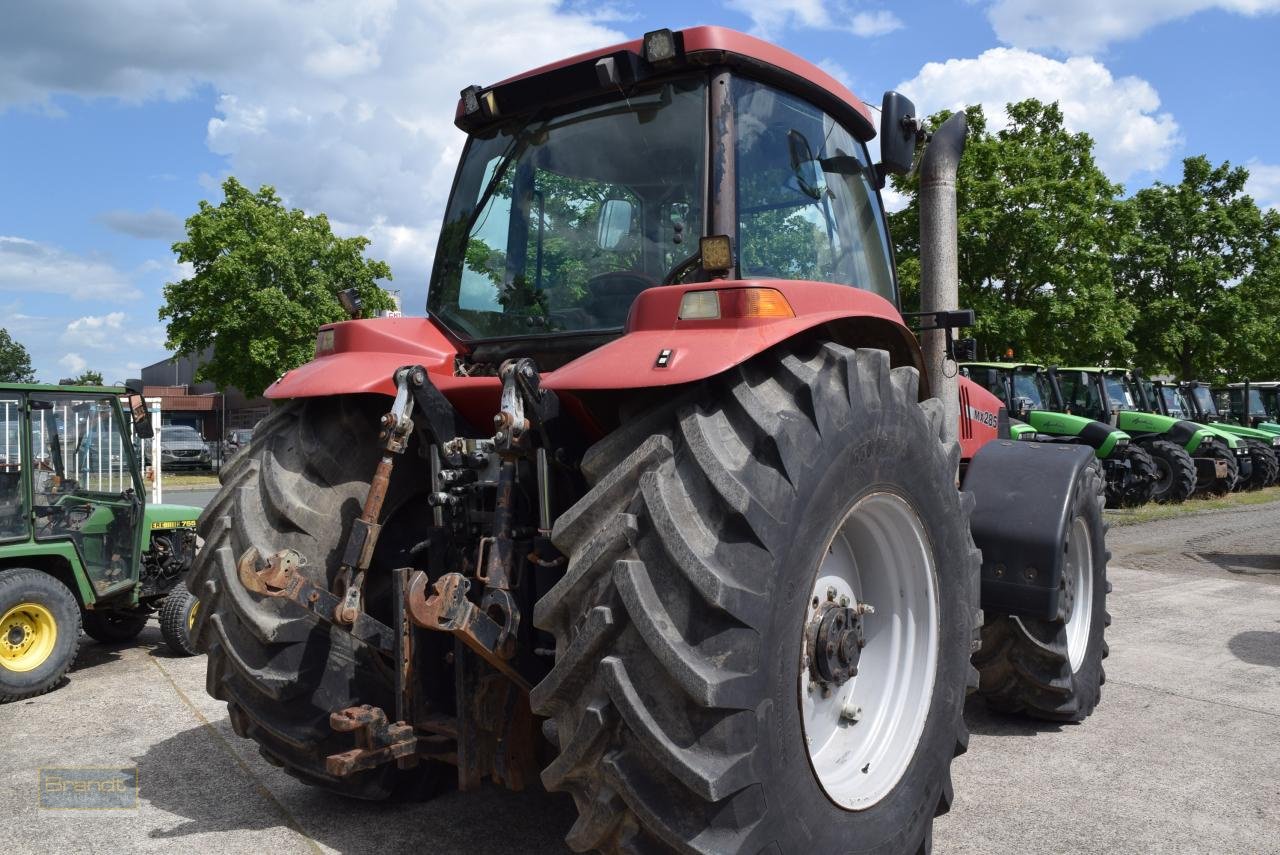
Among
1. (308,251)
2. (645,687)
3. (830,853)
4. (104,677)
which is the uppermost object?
(308,251)

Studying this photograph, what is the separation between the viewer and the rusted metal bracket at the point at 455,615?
2551mm

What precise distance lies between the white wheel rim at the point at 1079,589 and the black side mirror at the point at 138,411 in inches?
252

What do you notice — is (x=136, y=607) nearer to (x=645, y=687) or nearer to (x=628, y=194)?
(x=628, y=194)

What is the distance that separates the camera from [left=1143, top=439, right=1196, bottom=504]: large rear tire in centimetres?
1728

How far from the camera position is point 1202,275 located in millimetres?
31484

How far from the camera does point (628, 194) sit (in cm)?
335

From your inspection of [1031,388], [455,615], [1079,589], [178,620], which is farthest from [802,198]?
[1031,388]

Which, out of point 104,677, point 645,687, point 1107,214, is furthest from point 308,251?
point 645,687

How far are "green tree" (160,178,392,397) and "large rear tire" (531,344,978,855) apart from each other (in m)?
28.3

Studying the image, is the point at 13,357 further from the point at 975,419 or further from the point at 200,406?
the point at 975,419

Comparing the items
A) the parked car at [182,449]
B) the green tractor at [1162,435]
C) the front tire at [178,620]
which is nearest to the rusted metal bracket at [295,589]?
the front tire at [178,620]

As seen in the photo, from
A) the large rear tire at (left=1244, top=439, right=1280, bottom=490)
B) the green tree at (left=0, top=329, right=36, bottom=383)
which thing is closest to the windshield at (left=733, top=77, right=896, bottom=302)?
the large rear tire at (left=1244, top=439, right=1280, bottom=490)

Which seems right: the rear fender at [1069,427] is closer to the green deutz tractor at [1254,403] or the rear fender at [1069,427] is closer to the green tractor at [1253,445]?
the green tractor at [1253,445]

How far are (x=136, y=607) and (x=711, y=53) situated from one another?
21.7 ft
